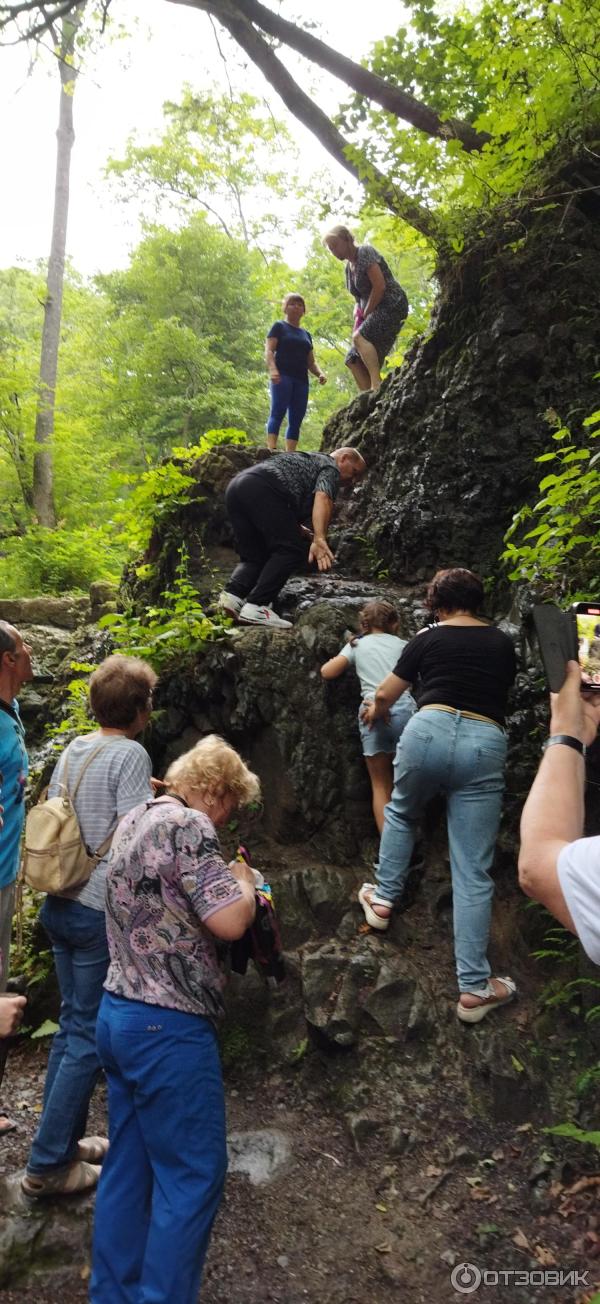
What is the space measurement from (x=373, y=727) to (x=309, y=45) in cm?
980

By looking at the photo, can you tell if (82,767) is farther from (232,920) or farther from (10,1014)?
(10,1014)

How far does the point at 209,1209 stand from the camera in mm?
2178

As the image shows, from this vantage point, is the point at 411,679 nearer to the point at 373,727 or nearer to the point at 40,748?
the point at 373,727

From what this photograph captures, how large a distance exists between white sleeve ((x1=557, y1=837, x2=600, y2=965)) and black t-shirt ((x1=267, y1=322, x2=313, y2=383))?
831 centimetres

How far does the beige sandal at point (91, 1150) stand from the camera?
3.29 metres

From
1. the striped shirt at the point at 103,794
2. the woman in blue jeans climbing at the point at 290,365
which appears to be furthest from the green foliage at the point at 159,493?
the striped shirt at the point at 103,794

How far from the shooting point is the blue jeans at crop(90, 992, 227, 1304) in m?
2.12

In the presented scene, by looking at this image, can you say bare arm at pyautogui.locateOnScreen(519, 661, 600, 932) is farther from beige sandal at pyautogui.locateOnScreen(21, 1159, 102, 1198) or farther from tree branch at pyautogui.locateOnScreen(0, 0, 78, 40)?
tree branch at pyautogui.locateOnScreen(0, 0, 78, 40)

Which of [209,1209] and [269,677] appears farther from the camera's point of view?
[269,677]

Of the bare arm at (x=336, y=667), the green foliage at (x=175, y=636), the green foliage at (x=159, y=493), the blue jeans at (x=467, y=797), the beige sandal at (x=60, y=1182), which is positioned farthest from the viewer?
the green foliage at (x=159, y=493)

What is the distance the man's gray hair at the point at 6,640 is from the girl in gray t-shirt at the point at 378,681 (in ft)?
7.55

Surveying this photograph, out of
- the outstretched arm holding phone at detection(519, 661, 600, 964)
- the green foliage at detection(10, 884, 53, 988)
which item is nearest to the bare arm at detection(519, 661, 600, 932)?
the outstretched arm holding phone at detection(519, 661, 600, 964)

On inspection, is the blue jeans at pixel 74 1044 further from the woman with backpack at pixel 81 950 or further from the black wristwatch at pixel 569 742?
the black wristwatch at pixel 569 742

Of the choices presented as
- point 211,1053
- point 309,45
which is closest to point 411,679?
point 211,1053
